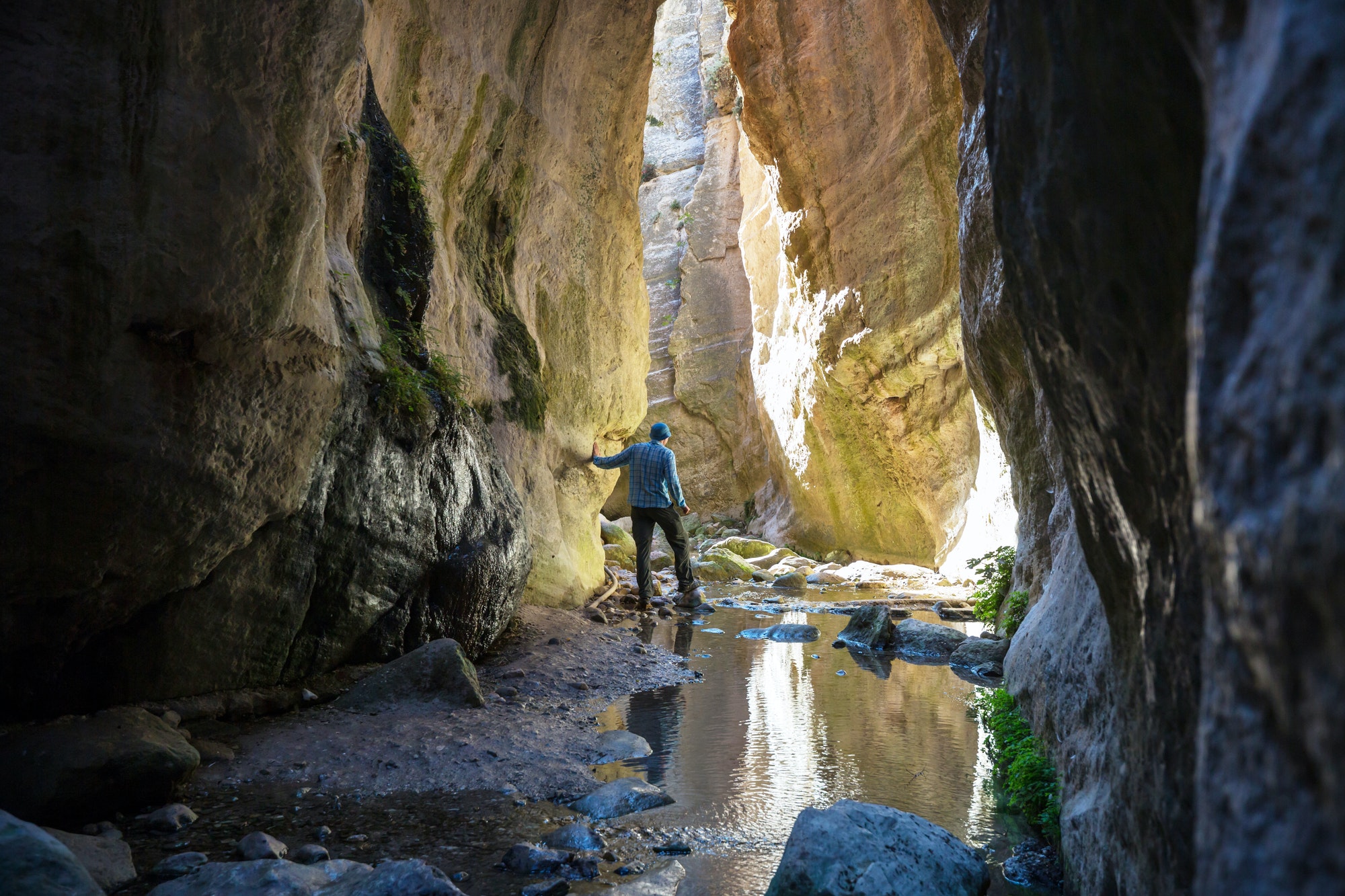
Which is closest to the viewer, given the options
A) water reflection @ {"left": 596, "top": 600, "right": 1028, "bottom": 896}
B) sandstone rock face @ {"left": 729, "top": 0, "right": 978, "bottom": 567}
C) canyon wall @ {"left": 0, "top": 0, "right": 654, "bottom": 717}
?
canyon wall @ {"left": 0, "top": 0, "right": 654, "bottom": 717}

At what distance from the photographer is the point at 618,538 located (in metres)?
14.1

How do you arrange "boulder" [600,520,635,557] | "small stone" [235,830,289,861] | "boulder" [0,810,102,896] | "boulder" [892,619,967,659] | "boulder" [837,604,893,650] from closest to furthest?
"boulder" [0,810,102,896] < "small stone" [235,830,289,861] < "boulder" [892,619,967,659] < "boulder" [837,604,893,650] < "boulder" [600,520,635,557]

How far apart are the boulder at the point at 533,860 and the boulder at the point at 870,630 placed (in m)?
5.29

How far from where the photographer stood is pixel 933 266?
46.6ft

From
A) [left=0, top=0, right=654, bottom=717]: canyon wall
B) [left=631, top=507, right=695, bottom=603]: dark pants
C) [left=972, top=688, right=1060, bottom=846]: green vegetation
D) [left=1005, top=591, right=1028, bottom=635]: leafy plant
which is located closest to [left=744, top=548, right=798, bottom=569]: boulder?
[left=631, top=507, right=695, bottom=603]: dark pants

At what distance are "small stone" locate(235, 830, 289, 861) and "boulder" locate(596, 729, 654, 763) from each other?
1.62 metres

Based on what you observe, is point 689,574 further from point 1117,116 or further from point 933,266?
point 1117,116

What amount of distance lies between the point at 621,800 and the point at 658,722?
4.85 ft

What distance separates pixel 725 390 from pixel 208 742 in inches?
911

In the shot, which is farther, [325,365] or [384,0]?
Answer: [384,0]

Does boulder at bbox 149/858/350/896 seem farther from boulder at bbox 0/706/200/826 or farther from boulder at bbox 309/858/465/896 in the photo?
boulder at bbox 0/706/200/826

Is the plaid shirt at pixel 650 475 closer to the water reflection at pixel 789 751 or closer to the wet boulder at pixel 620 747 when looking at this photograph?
the water reflection at pixel 789 751

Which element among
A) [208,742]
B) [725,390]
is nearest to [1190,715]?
[208,742]

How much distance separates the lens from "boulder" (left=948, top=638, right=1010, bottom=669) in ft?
22.1
